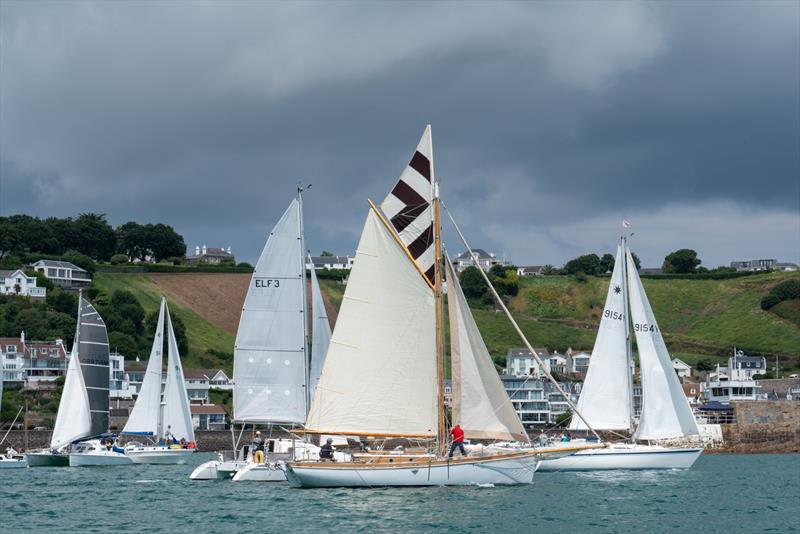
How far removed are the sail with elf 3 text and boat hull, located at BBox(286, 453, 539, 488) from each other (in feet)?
0.19

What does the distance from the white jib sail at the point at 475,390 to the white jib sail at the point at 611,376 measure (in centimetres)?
2493

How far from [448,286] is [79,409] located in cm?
4223

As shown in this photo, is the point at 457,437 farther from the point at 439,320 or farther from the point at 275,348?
the point at 275,348

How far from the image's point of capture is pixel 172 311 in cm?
18575

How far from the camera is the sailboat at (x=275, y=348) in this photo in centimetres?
5919

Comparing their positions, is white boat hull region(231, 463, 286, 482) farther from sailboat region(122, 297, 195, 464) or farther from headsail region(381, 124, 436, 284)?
sailboat region(122, 297, 195, 464)

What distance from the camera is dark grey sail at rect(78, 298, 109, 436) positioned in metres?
85.9

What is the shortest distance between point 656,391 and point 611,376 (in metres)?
2.92

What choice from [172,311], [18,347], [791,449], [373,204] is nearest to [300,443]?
[373,204]

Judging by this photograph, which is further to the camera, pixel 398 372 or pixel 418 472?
pixel 398 372

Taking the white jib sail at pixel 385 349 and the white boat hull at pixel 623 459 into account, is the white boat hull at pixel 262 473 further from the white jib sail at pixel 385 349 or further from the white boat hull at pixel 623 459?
the white boat hull at pixel 623 459

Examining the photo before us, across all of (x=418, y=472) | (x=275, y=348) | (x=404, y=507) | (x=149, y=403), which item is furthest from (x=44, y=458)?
(x=404, y=507)

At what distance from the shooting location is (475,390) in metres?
50.8

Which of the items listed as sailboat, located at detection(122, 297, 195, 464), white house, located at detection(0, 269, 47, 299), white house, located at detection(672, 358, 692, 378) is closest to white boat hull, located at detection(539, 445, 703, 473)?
sailboat, located at detection(122, 297, 195, 464)
